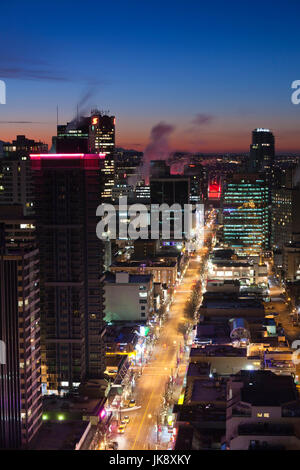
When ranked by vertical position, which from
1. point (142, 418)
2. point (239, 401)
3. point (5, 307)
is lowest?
point (142, 418)

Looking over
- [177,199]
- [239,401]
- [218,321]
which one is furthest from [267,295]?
[177,199]

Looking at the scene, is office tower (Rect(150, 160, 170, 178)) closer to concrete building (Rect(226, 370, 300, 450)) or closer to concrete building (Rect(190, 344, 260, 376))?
concrete building (Rect(190, 344, 260, 376))

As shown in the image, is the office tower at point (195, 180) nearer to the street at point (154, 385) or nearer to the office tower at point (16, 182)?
the office tower at point (16, 182)

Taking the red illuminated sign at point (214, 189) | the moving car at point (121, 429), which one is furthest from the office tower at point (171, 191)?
the moving car at point (121, 429)

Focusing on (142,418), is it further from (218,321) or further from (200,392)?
(218,321)

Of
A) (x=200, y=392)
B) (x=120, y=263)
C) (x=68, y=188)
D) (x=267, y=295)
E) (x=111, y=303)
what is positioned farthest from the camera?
(x=120, y=263)

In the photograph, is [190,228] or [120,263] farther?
[190,228]
